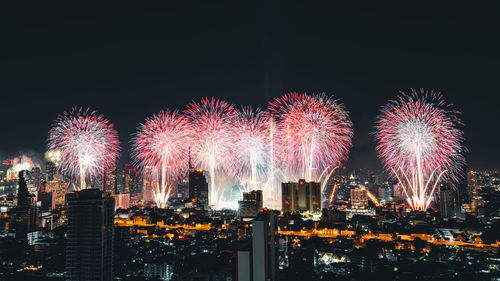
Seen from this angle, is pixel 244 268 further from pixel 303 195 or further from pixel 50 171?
pixel 50 171

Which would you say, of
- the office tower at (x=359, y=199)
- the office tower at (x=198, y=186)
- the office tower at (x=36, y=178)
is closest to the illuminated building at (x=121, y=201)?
the office tower at (x=198, y=186)

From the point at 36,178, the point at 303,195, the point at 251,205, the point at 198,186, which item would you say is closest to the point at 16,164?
the point at 36,178

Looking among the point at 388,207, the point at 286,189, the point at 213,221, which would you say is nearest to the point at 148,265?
the point at 213,221

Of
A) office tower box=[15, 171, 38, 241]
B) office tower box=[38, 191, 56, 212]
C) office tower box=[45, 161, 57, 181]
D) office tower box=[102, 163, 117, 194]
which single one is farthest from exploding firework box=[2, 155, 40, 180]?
office tower box=[15, 171, 38, 241]

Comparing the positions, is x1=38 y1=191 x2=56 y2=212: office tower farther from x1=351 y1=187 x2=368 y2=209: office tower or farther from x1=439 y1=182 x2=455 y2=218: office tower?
x1=439 y1=182 x2=455 y2=218: office tower

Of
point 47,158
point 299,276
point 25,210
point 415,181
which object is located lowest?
point 299,276

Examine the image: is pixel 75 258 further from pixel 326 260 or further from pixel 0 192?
pixel 0 192
